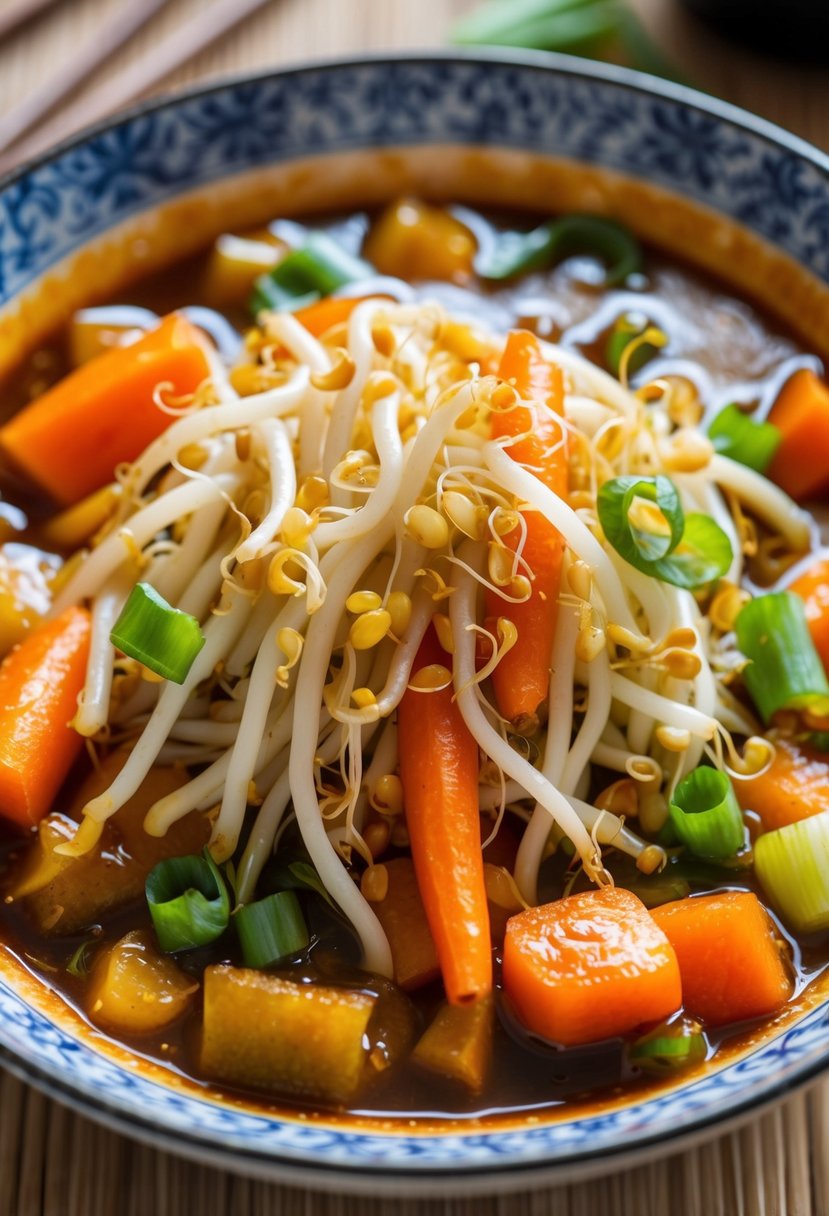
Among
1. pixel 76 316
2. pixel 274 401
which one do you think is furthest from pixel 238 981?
pixel 76 316

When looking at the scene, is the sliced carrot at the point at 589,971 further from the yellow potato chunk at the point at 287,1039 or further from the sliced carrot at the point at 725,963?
the yellow potato chunk at the point at 287,1039

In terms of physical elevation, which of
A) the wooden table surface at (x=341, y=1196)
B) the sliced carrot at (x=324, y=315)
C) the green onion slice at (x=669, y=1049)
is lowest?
the wooden table surface at (x=341, y=1196)

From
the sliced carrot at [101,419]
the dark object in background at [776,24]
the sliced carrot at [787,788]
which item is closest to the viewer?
the sliced carrot at [787,788]

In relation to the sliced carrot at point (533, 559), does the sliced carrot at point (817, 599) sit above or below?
above

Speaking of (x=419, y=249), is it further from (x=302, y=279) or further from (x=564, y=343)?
(x=564, y=343)

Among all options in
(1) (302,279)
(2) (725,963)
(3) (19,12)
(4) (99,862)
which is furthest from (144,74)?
(2) (725,963)

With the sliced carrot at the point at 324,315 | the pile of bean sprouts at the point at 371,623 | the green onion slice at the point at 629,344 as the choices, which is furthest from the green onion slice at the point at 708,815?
the sliced carrot at the point at 324,315
